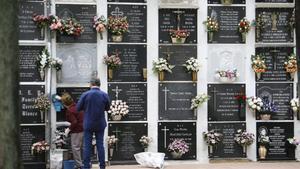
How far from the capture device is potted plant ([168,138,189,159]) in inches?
452

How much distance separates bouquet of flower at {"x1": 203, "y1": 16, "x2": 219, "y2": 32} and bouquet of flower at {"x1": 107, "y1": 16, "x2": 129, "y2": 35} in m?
1.66

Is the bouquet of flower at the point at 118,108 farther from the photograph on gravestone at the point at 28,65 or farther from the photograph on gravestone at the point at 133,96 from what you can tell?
the photograph on gravestone at the point at 28,65

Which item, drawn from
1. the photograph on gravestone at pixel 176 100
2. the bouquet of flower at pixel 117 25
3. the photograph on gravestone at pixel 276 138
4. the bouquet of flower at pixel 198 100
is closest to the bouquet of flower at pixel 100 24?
the bouquet of flower at pixel 117 25

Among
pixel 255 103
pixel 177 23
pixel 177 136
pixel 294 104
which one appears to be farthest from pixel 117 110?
pixel 294 104

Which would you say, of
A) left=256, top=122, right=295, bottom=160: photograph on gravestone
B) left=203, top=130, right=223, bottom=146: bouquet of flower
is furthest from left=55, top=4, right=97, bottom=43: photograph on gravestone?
left=256, top=122, right=295, bottom=160: photograph on gravestone

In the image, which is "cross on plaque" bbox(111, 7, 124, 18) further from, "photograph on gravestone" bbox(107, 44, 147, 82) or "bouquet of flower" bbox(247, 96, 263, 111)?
"bouquet of flower" bbox(247, 96, 263, 111)

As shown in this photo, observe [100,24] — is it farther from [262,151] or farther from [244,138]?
[262,151]

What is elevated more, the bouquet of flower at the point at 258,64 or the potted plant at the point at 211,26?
the potted plant at the point at 211,26

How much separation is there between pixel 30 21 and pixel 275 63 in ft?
16.8

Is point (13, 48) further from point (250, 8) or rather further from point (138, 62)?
point (250, 8)

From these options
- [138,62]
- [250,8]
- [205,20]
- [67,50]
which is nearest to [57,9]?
[67,50]

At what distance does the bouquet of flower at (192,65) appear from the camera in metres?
11.6

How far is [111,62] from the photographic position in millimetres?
11258

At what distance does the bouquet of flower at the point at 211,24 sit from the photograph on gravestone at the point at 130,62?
134cm
